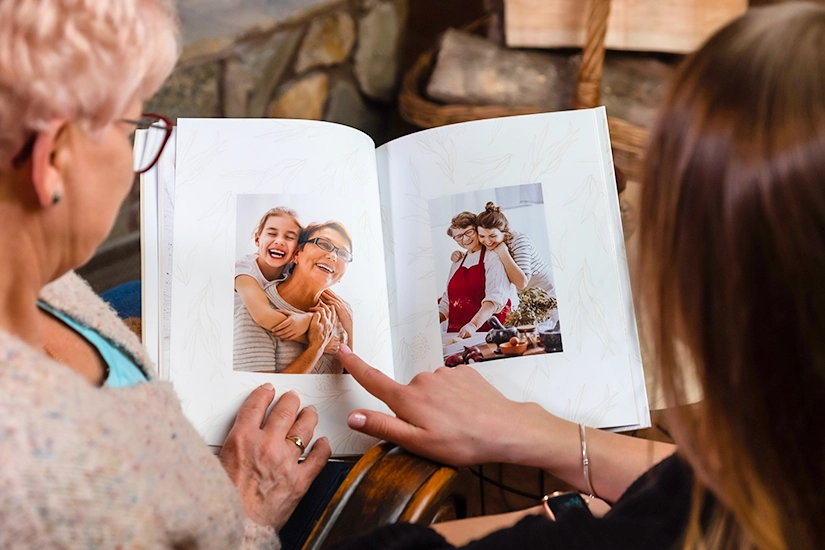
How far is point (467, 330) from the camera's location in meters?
0.78

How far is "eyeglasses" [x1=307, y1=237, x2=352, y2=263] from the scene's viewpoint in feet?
2.64

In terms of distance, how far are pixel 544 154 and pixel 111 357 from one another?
0.55 meters

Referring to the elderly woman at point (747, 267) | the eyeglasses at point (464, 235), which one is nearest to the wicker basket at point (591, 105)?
the eyeglasses at point (464, 235)

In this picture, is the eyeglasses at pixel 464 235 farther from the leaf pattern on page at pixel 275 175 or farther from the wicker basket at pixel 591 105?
the wicker basket at pixel 591 105

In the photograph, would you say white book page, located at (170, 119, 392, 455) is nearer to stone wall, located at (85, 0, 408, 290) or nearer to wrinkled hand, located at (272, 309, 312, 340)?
wrinkled hand, located at (272, 309, 312, 340)

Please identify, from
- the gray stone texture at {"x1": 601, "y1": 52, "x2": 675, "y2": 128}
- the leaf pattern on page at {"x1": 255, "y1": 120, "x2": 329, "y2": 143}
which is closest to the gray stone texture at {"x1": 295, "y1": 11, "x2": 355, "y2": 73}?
the gray stone texture at {"x1": 601, "y1": 52, "x2": 675, "y2": 128}

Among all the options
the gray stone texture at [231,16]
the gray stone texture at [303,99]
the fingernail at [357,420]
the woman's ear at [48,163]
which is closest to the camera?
the woman's ear at [48,163]

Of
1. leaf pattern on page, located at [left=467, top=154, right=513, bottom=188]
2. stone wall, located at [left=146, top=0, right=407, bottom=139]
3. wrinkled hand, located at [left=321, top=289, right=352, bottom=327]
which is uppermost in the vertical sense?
stone wall, located at [left=146, top=0, right=407, bottom=139]

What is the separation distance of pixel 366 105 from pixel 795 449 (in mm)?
1466

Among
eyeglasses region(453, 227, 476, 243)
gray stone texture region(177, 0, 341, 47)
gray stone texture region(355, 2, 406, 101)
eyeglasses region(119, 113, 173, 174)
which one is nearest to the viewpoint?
eyeglasses region(119, 113, 173, 174)

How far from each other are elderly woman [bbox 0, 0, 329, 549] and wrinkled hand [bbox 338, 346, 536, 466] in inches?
7.3

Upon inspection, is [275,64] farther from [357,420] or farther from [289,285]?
[357,420]

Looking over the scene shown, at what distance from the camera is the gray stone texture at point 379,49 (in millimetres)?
1637

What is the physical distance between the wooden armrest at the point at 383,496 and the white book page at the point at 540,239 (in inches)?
5.2
